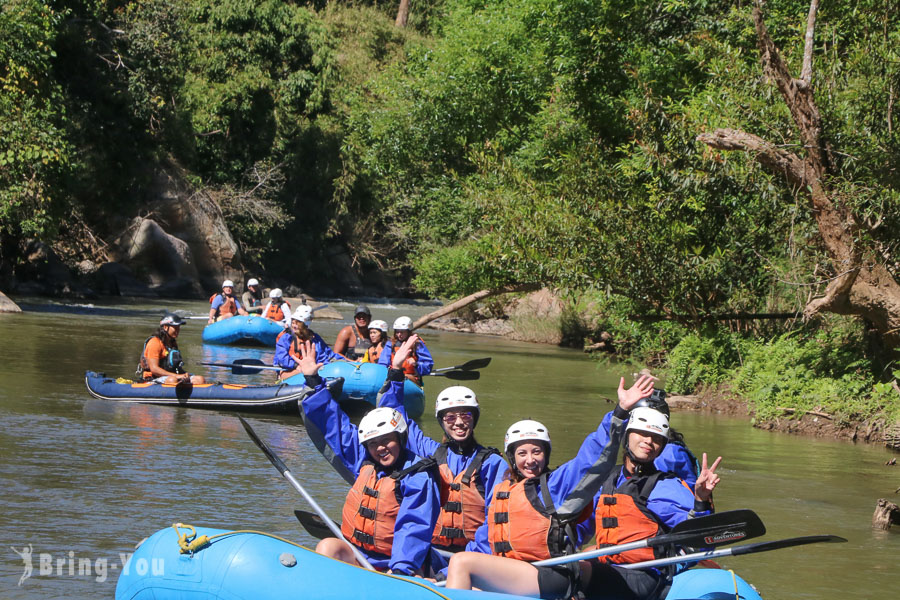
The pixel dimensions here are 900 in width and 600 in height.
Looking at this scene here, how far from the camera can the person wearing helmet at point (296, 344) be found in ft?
38.7

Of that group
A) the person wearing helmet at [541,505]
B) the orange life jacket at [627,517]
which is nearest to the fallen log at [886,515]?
the orange life jacket at [627,517]

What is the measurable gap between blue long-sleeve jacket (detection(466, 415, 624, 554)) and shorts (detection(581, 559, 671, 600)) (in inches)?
8.6

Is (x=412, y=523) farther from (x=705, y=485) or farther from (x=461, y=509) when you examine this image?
(x=705, y=485)

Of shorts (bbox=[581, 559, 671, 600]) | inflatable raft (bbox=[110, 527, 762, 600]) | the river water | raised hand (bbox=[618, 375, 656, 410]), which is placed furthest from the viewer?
the river water

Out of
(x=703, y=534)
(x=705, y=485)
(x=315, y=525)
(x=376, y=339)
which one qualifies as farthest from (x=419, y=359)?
(x=703, y=534)

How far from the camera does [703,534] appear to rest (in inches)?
184

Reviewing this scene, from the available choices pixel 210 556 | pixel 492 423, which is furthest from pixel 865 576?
pixel 492 423

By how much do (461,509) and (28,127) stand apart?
16.5m

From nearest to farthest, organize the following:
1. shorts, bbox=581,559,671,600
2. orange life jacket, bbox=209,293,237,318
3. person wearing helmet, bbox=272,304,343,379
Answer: shorts, bbox=581,559,671,600 → person wearing helmet, bbox=272,304,343,379 → orange life jacket, bbox=209,293,237,318

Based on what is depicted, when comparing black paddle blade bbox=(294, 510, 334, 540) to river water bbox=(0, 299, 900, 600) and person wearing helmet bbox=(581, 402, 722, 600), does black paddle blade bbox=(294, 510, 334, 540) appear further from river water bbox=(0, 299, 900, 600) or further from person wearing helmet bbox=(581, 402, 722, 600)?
person wearing helmet bbox=(581, 402, 722, 600)

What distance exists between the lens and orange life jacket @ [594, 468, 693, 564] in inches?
196

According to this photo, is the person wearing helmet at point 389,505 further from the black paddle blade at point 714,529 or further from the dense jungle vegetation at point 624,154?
the dense jungle vegetation at point 624,154

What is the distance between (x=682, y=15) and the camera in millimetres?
15703

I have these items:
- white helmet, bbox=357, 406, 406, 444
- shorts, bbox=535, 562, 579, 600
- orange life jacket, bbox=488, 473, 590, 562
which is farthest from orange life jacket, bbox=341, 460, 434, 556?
shorts, bbox=535, 562, 579, 600
